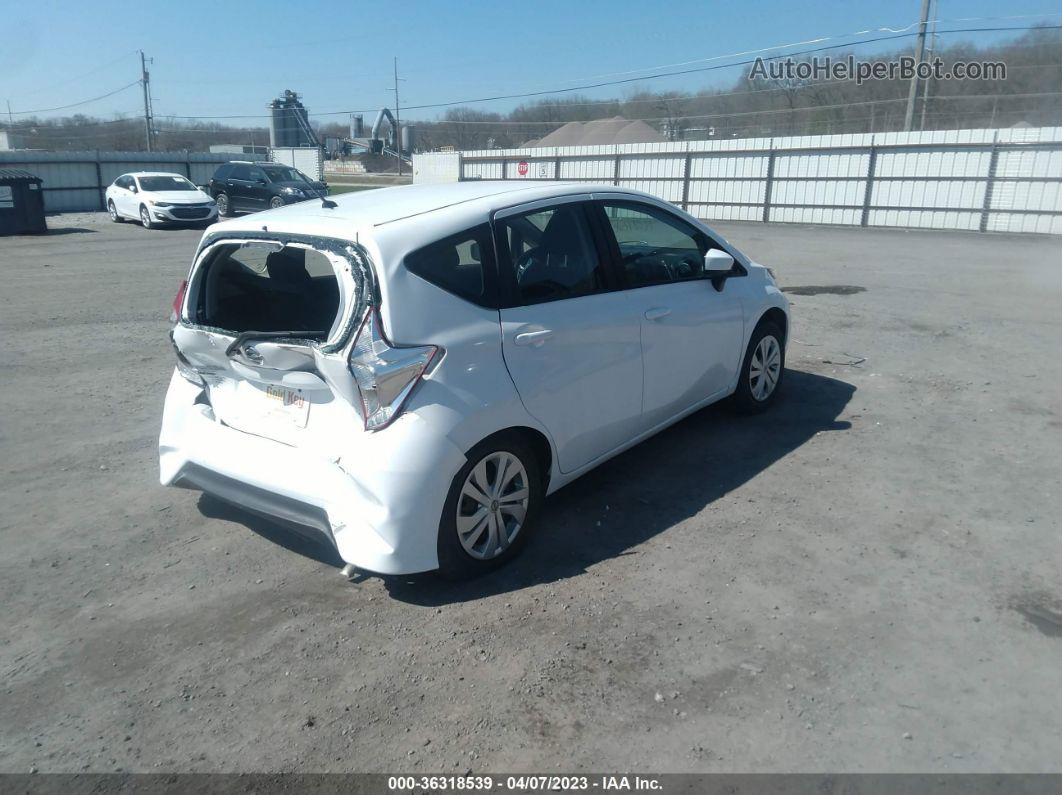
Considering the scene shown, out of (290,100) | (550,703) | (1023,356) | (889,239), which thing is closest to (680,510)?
(550,703)

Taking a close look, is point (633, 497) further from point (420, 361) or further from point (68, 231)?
point (68, 231)

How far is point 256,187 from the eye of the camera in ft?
85.5

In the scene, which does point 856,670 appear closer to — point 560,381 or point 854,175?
point 560,381

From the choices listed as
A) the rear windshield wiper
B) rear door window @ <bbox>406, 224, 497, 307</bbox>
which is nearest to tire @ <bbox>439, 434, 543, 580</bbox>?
rear door window @ <bbox>406, 224, 497, 307</bbox>

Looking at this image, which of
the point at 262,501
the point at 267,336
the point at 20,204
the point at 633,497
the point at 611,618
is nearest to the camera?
the point at 611,618

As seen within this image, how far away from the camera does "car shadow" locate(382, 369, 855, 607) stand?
12.8ft

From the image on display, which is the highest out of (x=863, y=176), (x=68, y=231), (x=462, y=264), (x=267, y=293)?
(x=863, y=176)

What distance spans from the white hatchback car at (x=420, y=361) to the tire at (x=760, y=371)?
1129mm

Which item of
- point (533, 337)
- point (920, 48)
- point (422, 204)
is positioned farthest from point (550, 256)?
point (920, 48)

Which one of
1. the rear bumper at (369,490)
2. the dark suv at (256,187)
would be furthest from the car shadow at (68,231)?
the rear bumper at (369,490)

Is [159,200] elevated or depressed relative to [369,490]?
elevated

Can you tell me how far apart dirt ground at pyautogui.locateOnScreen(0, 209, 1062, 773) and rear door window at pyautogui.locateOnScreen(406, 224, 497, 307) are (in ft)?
4.54

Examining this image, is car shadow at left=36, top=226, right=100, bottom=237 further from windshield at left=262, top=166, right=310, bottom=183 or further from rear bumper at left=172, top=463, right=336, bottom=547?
rear bumper at left=172, top=463, right=336, bottom=547

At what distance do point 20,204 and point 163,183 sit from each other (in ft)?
14.2
